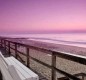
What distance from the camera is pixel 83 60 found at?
9.18ft

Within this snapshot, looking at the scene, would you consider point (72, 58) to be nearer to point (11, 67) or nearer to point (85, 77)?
point (11, 67)

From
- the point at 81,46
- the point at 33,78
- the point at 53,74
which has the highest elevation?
the point at 33,78

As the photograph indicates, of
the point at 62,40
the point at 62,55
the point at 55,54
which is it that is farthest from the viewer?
the point at 62,40

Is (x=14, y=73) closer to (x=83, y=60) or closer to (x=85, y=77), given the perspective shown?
(x=83, y=60)

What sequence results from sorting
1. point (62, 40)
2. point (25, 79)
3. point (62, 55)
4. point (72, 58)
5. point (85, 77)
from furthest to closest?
1. point (62, 40)
2. point (85, 77)
3. point (62, 55)
4. point (72, 58)
5. point (25, 79)

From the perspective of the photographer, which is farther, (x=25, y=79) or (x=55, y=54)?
(x=55, y=54)

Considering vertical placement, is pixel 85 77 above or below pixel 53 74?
below

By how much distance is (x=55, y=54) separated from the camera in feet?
12.8

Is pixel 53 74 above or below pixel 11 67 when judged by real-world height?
below

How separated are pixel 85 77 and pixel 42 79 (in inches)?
106

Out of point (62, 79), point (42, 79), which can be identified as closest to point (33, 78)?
point (42, 79)

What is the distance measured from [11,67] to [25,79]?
0.71 m

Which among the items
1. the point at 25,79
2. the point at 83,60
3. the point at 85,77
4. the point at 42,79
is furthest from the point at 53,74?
the point at 85,77

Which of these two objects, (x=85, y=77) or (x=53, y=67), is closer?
(x=53, y=67)
